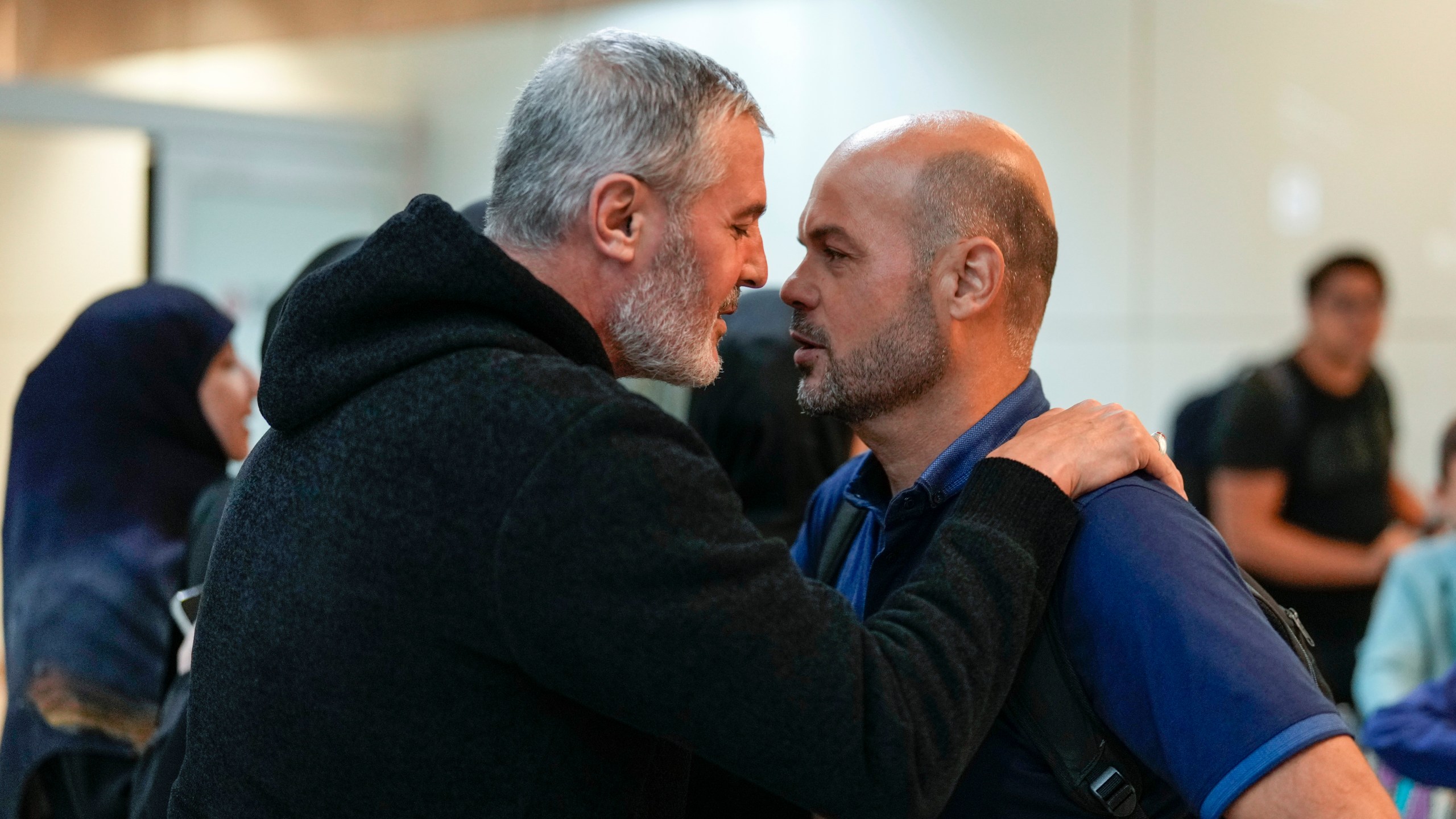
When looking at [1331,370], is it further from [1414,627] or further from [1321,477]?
[1414,627]

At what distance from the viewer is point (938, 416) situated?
1488 millimetres

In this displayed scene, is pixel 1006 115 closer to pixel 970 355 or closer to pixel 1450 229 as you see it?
pixel 1450 229

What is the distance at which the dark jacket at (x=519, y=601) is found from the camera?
0.99 metres

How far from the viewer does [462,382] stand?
1047 millimetres

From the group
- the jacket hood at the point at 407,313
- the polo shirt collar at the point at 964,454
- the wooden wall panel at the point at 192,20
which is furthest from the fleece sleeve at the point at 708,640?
the wooden wall panel at the point at 192,20

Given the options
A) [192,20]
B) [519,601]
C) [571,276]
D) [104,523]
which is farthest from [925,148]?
[192,20]

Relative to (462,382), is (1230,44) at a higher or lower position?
higher

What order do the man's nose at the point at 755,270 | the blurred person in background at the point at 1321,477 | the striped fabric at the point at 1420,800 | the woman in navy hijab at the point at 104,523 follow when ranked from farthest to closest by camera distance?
the blurred person in background at the point at 1321,477
the striped fabric at the point at 1420,800
the woman in navy hijab at the point at 104,523
the man's nose at the point at 755,270

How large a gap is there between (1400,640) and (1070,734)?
209cm

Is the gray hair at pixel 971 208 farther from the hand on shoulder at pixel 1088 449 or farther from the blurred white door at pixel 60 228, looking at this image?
the blurred white door at pixel 60 228

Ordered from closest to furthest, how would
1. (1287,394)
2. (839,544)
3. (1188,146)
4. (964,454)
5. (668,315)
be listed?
(668,315) < (964,454) < (839,544) < (1287,394) < (1188,146)

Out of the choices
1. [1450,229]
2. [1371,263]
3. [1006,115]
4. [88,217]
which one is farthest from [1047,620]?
[88,217]

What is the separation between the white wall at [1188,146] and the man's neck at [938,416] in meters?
3.06

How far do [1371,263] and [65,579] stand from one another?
10.8ft
